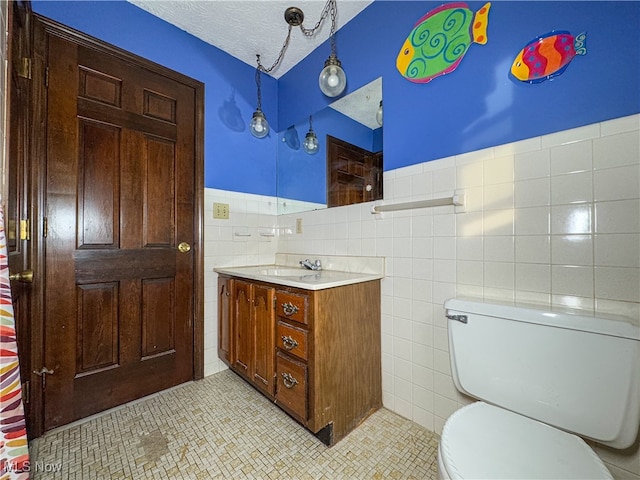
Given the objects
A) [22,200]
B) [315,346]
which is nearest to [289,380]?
[315,346]

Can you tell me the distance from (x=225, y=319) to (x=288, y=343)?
71 centimetres

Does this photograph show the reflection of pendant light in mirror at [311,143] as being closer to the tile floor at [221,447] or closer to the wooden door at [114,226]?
the wooden door at [114,226]

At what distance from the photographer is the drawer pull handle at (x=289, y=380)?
131 centimetres

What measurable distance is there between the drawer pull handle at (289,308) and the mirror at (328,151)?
0.81 m

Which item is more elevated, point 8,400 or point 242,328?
point 8,400

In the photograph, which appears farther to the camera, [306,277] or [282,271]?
[282,271]

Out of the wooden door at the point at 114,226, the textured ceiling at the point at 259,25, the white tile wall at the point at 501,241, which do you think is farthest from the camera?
the textured ceiling at the point at 259,25

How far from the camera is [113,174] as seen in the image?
1561mm

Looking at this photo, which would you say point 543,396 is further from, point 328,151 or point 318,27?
point 318,27

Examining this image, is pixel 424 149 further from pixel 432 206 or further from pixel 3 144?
pixel 3 144

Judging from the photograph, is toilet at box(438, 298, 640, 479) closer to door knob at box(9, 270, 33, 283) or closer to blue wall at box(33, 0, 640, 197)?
blue wall at box(33, 0, 640, 197)

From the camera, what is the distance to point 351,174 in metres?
1.80

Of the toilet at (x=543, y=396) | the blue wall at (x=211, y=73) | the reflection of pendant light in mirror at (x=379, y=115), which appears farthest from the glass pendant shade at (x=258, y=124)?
the toilet at (x=543, y=396)

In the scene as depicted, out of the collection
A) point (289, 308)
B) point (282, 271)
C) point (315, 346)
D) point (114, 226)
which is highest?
point (114, 226)
